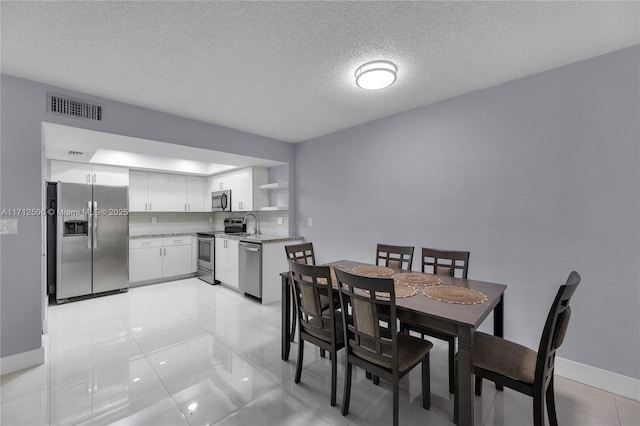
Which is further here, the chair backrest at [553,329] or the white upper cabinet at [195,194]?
the white upper cabinet at [195,194]

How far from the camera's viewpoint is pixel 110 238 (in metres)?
4.18

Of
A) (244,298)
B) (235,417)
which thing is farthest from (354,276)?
(244,298)

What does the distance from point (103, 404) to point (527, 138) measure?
3926 mm

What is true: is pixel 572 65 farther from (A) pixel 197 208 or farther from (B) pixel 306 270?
(A) pixel 197 208

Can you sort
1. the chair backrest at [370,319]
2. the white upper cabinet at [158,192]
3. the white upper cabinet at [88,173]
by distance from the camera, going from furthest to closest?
the white upper cabinet at [158,192] < the white upper cabinet at [88,173] < the chair backrest at [370,319]

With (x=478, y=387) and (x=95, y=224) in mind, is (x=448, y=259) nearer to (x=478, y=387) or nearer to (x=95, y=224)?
(x=478, y=387)

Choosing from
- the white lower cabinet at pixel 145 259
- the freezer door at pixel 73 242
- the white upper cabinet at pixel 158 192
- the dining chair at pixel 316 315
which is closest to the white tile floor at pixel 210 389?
the dining chair at pixel 316 315

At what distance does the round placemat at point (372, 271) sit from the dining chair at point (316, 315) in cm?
46

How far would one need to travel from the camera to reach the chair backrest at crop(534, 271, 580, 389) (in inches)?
50.6

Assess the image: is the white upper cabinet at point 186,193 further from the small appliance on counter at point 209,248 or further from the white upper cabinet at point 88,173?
the white upper cabinet at point 88,173

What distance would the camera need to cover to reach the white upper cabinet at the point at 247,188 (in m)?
4.72

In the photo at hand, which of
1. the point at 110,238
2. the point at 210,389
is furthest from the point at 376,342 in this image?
the point at 110,238

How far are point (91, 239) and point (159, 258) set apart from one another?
107 centimetres

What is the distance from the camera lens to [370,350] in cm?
164
